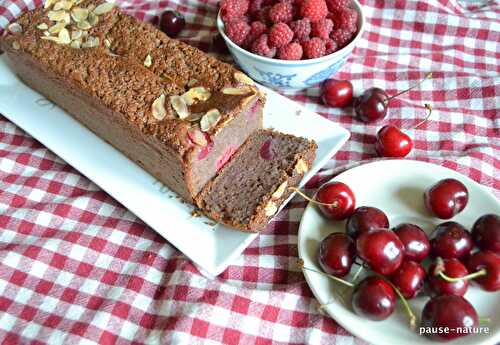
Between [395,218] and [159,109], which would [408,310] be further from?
[159,109]

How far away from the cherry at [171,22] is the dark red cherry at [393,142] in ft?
4.22

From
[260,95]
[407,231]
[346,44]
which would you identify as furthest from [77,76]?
[407,231]

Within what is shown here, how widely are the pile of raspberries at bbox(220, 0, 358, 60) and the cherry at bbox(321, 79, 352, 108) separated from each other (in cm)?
16

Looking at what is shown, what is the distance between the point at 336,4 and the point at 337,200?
3.36 feet

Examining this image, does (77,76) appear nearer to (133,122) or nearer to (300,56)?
(133,122)

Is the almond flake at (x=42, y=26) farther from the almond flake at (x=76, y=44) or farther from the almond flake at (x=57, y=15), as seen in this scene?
the almond flake at (x=76, y=44)

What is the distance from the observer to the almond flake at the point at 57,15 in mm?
2334

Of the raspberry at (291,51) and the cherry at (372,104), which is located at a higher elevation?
the raspberry at (291,51)

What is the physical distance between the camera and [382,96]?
2.35 meters

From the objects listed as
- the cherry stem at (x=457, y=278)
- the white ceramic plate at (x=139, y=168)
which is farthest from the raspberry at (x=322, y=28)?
the cherry stem at (x=457, y=278)

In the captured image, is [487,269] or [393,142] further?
[393,142]

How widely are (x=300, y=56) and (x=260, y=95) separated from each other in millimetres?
373

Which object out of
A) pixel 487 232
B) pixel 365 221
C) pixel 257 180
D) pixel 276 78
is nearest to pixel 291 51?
pixel 276 78

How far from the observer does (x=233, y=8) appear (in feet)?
7.90
